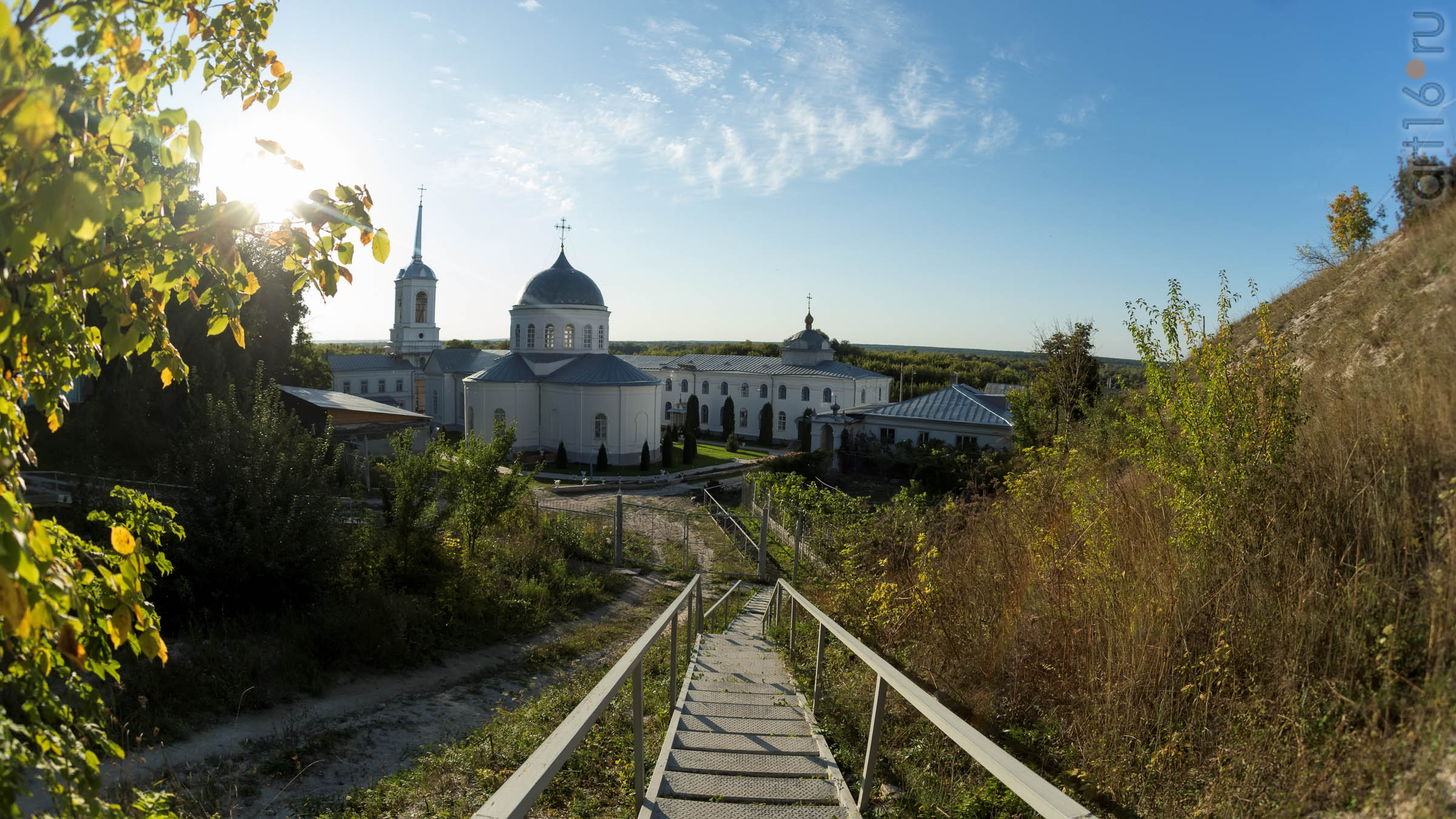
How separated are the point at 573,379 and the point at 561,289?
663 centimetres

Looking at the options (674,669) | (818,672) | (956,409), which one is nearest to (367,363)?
(956,409)

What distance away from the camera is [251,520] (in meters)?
10.6

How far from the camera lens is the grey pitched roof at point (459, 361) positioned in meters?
47.0

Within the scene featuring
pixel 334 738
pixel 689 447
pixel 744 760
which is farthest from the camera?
pixel 689 447

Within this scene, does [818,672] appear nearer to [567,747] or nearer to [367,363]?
[567,747]

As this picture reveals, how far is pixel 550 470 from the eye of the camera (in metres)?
32.6

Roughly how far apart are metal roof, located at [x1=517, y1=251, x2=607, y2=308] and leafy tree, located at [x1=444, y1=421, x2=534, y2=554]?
24.3 metres

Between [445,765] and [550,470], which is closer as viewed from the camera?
[445,765]

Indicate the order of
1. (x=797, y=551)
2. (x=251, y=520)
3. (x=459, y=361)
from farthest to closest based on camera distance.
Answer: (x=459, y=361)
(x=797, y=551)
(x=251, y=520)

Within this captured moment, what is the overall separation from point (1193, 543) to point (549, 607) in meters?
10.4

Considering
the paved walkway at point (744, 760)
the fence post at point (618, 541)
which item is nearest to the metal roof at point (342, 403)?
the fence post at point (618, 541)

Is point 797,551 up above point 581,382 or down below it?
below

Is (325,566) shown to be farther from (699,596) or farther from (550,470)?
(550,470)

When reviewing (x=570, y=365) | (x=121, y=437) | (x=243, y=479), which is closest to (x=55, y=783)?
(x=243, y=479)
